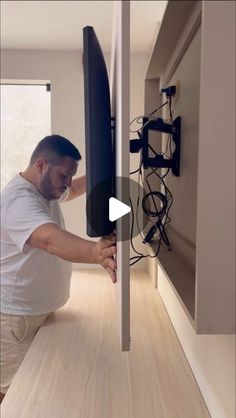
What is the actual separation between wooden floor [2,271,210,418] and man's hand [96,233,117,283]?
139 mm

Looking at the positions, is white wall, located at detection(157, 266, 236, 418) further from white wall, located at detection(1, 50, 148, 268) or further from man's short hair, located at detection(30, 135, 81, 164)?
white wall, located at detection(1, 50, 148, 268)

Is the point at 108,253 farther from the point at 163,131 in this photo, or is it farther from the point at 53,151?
the point at 53,151

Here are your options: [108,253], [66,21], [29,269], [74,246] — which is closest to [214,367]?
[108,253]

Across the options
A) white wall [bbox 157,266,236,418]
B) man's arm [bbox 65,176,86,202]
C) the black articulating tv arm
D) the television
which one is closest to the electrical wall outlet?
the black articulating tv arm

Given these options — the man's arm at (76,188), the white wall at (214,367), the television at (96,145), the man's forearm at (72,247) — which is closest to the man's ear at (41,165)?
the man's arm at (76,188)

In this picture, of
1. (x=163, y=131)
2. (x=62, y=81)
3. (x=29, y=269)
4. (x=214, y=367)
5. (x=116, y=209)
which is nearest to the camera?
(x=116, y=209)

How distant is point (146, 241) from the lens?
108cm

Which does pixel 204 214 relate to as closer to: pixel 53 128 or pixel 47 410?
pixel 47 410

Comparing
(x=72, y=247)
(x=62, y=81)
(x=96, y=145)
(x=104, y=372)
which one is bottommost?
(x=104, y=372)

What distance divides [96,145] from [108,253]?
0.89 feet

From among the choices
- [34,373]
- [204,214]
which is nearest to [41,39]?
[34,373]

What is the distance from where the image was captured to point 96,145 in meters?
0.69

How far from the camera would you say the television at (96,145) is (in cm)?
66

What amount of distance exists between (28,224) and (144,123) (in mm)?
579
